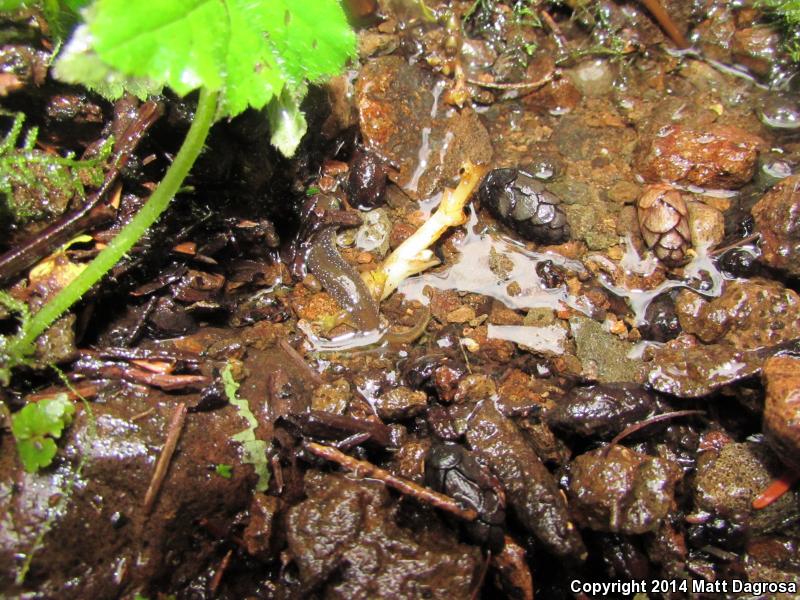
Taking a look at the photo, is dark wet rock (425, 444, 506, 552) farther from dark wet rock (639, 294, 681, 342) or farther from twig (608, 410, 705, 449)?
dark wet rock (639, 294, 681, 342)

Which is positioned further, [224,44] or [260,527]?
[260,527]

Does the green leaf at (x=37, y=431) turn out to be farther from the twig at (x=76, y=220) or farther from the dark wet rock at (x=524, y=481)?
the dark wet rock at (x=524, y=481)

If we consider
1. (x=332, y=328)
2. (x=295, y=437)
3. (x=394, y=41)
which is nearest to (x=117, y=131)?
(x=332, y=328)

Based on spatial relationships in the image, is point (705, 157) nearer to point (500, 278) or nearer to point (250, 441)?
point (500, 278)

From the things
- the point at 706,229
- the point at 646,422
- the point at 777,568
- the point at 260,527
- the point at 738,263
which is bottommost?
the point at 777,568

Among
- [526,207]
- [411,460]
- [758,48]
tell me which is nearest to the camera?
[411,460]

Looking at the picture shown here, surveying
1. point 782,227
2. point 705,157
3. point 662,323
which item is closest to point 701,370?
point 662,323
